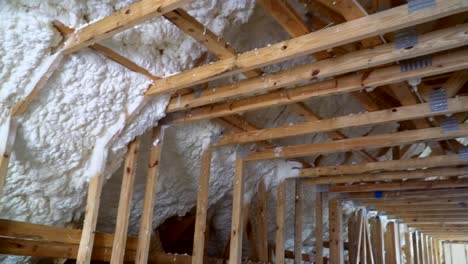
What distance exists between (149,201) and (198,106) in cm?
79

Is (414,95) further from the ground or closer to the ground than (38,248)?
further from the ground

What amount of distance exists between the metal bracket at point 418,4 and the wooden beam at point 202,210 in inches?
85.1

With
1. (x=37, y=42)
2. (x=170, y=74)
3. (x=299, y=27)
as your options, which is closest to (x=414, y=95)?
(x=299, y=27)

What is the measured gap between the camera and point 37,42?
6.79ft

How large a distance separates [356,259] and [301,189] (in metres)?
1.69

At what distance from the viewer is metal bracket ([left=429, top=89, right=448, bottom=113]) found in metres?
2.46

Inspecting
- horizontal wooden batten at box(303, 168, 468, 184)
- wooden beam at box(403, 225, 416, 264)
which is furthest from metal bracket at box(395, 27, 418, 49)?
wooden beam at box(403, 225, 416, 264)

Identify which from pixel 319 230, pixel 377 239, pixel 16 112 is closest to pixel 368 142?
pixel 319 230

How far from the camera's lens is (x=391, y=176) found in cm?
398

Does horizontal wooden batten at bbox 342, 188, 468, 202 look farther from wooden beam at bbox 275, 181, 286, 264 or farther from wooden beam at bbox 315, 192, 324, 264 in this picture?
wooden beam at bbox 275, 181, 286, 264

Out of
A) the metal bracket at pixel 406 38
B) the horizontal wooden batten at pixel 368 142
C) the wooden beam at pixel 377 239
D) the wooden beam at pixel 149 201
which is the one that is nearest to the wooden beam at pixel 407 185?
the horizontal wooden batten at pixel 368 142

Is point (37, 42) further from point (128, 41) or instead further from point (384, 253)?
point (384, 253)

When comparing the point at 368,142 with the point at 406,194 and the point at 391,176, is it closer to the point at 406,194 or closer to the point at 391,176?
the point at 391,176

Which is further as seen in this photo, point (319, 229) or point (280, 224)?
point (319, 229)
